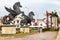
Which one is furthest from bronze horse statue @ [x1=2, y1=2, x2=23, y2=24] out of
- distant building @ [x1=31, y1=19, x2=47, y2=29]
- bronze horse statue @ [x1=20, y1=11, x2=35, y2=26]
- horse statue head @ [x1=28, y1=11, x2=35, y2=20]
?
distant building @ [x1=31, y1=19, x2=47, y2=29]

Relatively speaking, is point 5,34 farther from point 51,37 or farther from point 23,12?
point 51,37

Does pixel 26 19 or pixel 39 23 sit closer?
pixel 39 23

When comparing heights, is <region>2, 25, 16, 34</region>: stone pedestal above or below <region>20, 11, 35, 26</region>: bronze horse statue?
below

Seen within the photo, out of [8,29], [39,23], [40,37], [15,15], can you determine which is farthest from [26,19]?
[40,37]

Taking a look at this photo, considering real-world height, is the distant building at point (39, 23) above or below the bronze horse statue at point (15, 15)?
below

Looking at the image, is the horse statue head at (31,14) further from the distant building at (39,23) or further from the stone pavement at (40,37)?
the stone pavement at (40,37)

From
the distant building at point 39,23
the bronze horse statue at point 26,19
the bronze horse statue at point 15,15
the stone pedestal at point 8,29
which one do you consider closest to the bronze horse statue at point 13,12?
the bronze horse statue at point 15,15

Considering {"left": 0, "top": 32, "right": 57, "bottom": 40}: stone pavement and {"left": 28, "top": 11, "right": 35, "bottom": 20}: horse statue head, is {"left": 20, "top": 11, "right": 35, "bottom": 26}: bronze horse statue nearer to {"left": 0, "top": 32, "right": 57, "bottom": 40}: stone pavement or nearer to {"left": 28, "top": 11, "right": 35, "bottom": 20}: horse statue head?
{"left": 28, "top": 11, "right": 35, "bottom": 20}: horse statue head

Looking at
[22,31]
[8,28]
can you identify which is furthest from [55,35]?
[8,28]

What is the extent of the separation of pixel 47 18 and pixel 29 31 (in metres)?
0.84

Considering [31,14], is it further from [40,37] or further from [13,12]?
[13,12]

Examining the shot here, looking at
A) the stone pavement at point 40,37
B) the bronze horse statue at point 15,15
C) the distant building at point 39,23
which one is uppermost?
the bronze horse statue at point 15,15

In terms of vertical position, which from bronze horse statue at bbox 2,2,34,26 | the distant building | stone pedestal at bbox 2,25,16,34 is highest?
bronze horse statue at bbox 2,2,34,26

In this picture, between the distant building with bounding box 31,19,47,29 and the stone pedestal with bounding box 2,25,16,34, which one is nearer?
the stone pedestal with bounding box 2,25,16,34
